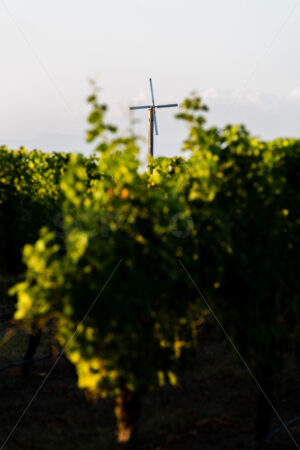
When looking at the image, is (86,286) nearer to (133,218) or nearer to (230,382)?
(133,218)

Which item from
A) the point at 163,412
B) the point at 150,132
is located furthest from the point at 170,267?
the point at 150,132

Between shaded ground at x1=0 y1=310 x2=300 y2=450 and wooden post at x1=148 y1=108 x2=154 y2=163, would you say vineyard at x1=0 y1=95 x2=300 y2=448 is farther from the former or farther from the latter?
wooden post at x1=148 y1=108 x2=154 y2=163

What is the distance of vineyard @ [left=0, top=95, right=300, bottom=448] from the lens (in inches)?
296

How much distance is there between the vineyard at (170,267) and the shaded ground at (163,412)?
1.05 metres

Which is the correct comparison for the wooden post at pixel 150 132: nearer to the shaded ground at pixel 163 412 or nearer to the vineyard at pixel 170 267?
the shaded ground at pixel 163 412

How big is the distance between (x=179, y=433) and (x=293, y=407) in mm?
3274

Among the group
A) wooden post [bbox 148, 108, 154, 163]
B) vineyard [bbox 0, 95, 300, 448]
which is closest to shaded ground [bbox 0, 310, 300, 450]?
vineyard [bbox 0, 95, 300, 448]

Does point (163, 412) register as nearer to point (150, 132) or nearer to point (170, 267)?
point (170, 267)

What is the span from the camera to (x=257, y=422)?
10.9 metres

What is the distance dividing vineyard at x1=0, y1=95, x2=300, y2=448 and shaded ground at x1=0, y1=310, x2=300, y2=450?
1.05 meters

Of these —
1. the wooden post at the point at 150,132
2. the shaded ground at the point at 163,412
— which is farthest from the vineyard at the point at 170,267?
the wooden post at the point at 150,132

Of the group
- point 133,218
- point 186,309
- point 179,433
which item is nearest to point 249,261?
point 186,309

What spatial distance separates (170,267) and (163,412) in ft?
18.1

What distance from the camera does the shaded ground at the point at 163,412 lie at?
430 inches
